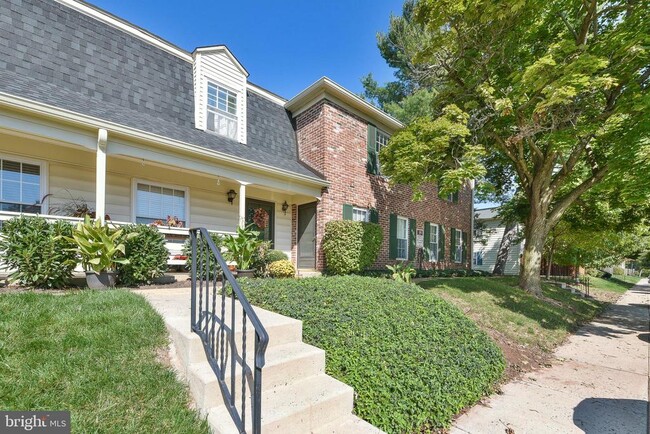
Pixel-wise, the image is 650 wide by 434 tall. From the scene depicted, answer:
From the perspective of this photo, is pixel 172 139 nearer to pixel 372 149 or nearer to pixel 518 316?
pixel 372 149

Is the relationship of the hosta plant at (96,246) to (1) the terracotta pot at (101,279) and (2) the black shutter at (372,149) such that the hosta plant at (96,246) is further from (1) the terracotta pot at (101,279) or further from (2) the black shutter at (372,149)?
(2) the black shutter at (372,149)

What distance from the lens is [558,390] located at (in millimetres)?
3598

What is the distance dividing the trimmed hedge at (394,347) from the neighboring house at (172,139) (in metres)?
4.16

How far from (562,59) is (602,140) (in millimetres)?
2507

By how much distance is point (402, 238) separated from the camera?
11938 millimetres

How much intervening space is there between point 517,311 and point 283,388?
239 inches

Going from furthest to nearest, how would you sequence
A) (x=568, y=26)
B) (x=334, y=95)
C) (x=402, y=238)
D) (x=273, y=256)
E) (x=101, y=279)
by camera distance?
(x=402, y=238)
(x=334, y=95)
(x=273, y=256)
(x=568, y=26)
(x=101, y=279)

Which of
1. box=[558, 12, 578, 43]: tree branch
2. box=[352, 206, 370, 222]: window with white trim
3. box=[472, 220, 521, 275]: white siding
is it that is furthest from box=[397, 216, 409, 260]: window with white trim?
box=[472, 220, 521, 275]: white siding

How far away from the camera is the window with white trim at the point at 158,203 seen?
7.43 metres

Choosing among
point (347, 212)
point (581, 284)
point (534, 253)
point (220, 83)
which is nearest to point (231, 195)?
point (220, 83)

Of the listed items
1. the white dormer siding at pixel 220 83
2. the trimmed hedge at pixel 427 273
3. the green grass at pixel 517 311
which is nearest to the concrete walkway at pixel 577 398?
the green grass at pixel 517 311

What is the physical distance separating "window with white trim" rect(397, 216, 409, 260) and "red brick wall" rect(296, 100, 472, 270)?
315 millimetres

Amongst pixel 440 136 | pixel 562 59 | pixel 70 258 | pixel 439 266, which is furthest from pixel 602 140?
pixel 70 258

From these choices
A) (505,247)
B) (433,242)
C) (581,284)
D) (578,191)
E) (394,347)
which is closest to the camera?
(394,347)
